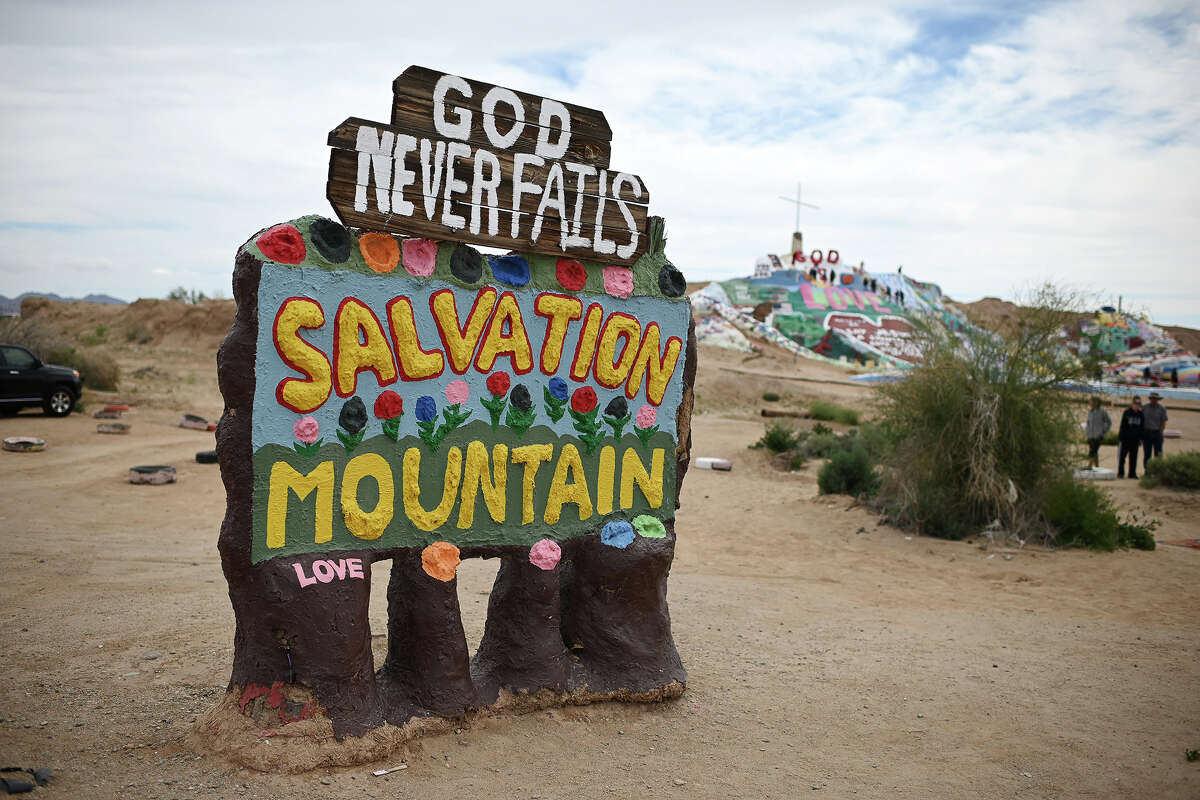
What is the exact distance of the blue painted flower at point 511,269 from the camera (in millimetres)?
4961

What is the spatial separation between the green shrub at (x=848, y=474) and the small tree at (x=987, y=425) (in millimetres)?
1682

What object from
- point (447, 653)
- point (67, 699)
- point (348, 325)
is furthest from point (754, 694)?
point (67, 699)

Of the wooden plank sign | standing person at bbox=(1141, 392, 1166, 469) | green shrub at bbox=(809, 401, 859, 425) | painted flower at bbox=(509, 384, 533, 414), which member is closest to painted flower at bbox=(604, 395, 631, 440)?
painted flower at bbox=(509, 384, 533, 414)

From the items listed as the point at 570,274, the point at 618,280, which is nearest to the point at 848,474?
the point at 618,280

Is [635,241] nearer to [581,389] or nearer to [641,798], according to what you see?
[581,389]

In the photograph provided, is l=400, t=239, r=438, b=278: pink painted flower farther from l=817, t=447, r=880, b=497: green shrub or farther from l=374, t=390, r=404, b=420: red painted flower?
l=817, t=447, r=880, b=497: green shrub

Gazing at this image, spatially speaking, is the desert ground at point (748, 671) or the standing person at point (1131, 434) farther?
the standing person at point (1131, 434)

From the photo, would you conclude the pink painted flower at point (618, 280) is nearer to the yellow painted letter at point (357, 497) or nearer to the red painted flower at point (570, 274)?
the red painted flower at point (570, 274)

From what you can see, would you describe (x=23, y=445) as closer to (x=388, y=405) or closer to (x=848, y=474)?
(x=388, y=405)

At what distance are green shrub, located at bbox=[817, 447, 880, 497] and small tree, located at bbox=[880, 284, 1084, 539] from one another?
1.68m

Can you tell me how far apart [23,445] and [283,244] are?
1191 centimetres

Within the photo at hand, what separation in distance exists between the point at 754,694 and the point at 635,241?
9.94 feet

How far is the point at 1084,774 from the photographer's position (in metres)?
4.98

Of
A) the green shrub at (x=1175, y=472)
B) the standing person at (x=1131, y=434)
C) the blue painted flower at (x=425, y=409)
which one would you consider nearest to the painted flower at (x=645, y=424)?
the blue painted flower at (x=425, y=409)
